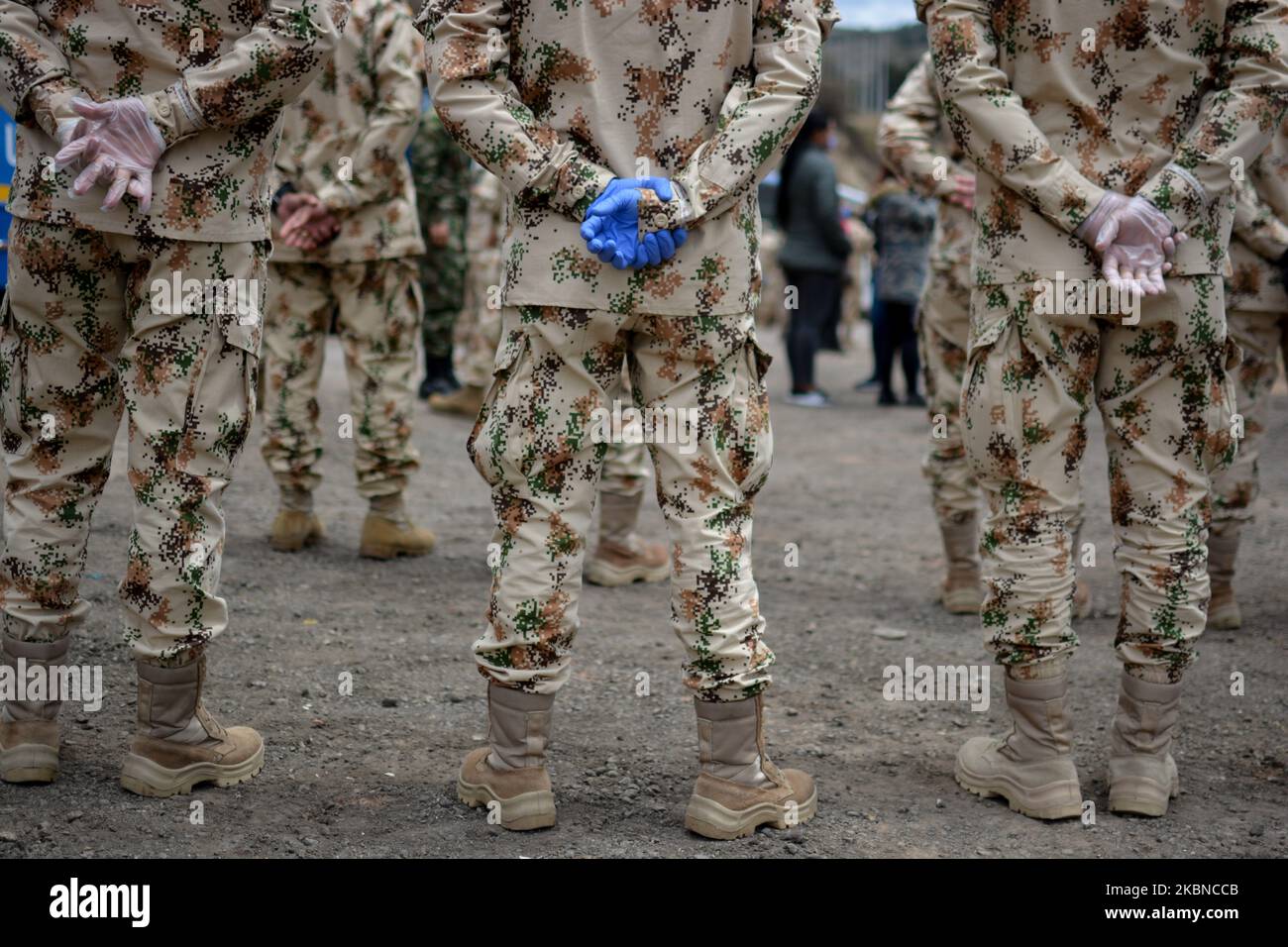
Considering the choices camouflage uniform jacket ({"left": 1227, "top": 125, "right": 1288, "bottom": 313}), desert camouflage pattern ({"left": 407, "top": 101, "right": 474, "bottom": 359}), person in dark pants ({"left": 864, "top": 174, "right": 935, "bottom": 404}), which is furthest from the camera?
person in dark pants ({"left": 864, "top": 174, "right": 935, "bottom": 404})

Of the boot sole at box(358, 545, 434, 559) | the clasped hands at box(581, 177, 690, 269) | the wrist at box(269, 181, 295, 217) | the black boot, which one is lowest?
the black boot

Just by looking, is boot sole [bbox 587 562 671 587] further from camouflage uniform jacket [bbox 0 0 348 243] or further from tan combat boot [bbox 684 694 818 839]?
camouflage uniform jacket [bbox 0 0 348 243]

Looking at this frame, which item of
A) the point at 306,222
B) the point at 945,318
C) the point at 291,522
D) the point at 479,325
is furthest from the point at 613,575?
the point at 479,325

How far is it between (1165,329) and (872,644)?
200 centimetres

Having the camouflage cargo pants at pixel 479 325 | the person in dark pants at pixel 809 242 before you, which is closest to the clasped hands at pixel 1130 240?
the camouflage cargo pants at pixel 479 325

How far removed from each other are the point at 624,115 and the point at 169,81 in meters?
1.05

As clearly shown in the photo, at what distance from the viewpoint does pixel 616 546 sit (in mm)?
5781

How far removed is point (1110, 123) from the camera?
3438 millimetres

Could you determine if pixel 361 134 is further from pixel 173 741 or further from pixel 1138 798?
pixel 1138 798

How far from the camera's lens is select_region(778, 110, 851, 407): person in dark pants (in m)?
11.6

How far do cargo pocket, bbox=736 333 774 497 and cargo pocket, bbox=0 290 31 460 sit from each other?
5.33ft

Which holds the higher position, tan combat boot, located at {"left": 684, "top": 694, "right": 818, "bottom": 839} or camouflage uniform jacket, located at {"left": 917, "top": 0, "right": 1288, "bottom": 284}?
camouflage uniform jacket, located at {"left": 917, "top": 0, "right": 1288, "bottom": 284}

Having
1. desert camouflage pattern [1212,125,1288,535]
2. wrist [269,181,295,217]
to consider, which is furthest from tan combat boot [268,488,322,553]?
desert camouflage pattern [1212,125,1288,535]

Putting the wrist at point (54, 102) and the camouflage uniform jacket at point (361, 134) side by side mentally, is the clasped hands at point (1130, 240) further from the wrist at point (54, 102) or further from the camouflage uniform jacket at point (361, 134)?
the camouflage uniform jacket at point (361, 134)
